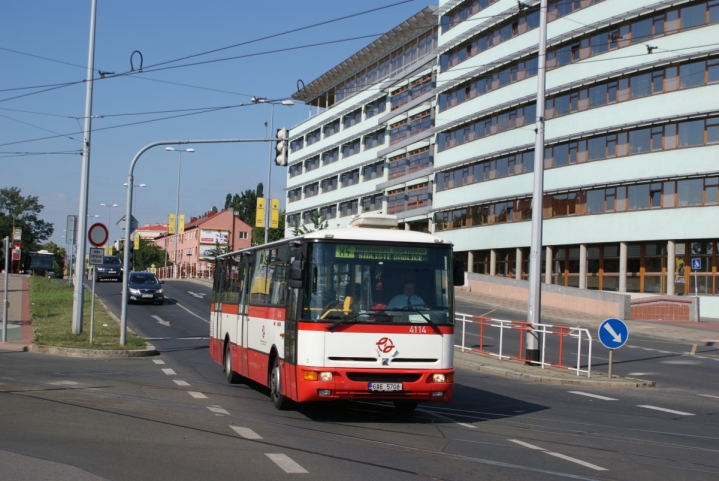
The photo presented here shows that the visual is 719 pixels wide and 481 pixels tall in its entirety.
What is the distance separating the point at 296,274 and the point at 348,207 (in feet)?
248

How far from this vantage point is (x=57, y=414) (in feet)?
36.9

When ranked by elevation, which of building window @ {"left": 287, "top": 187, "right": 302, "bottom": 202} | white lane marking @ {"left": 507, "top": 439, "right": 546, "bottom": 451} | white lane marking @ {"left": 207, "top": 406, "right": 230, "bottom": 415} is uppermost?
building window @ {"left": 287, "top": 187, "right": 302, "bottom": 202}

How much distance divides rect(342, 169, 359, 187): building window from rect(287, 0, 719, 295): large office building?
5.11 m

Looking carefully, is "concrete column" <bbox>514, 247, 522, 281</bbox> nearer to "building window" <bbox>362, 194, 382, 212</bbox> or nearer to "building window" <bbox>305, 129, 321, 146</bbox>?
"building window" <bbox>362, 194, 382, 212</bbox>

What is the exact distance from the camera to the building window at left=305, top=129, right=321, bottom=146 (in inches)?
3781

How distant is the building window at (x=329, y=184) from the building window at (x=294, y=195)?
894cm

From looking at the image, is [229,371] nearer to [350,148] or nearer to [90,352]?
[90,352]

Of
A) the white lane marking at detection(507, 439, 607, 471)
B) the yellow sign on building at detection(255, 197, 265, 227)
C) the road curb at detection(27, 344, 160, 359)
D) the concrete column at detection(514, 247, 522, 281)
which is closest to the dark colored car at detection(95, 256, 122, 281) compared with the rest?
Result: the yellow sign on building at detection(255, 197, 265, 227)

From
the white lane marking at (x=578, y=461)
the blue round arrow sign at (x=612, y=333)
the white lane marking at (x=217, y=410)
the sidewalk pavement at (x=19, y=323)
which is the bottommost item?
the sidewalk pavement at (x=19, y=323)

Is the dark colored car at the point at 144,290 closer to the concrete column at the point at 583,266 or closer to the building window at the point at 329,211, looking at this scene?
the concrete column at the point at 583,266

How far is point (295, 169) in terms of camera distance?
342 feet

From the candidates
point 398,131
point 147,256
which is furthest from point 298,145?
point 147,256

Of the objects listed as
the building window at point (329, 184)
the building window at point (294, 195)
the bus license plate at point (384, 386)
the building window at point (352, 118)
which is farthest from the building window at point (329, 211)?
the bus license plate at point (384, 386)

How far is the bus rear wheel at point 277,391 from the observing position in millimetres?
12344
